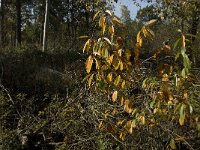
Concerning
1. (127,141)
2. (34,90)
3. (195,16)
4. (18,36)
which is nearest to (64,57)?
(34,90)

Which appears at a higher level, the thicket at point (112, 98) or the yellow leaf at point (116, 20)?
the yellow leaf at point (116, 20)

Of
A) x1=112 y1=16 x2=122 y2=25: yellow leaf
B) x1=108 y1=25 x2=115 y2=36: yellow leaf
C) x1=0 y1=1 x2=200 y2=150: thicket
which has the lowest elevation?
x1=0 y1=1 x2=200 y2=150: thicket

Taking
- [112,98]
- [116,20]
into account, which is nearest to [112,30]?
[116,20]

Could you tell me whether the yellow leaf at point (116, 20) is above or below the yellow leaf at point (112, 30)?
above

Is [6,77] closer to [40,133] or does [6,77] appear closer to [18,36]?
[40,133]

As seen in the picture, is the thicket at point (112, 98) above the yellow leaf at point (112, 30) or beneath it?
beneath

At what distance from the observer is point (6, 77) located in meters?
13.6

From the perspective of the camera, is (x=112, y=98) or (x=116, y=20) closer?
(x=116, y=20)

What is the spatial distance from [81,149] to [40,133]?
1238mm

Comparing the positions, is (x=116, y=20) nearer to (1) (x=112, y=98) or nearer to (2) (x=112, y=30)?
(2) (x=112, y=30)

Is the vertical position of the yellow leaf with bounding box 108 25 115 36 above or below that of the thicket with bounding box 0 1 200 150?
above

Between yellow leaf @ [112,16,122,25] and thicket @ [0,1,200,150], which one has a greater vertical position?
yellow leaf @ [112,16,122,25]

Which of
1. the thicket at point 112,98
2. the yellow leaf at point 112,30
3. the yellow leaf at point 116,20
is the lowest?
the thicket at point 112,98

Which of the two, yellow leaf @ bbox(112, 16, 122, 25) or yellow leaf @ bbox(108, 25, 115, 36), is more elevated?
yellow leaf @ bbox(112, 16, 122, 25)
